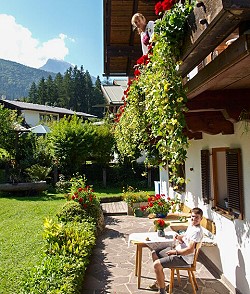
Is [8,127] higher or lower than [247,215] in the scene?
higher

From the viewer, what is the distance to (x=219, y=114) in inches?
183

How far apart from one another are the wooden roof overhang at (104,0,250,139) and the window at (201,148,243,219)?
549mm

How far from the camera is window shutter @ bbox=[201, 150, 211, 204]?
22.3 ft

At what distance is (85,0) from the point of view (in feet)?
31.5

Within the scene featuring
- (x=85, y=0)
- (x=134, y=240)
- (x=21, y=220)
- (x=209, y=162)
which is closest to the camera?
(x=134, y=240)

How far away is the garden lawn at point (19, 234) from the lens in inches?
232

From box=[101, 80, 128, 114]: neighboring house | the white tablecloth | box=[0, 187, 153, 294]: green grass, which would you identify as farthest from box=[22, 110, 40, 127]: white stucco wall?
the white tablecloth

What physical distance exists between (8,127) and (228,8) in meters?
18.8

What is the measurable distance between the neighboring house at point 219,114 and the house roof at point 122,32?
1.0 inches

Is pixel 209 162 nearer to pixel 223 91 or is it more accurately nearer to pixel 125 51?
pixel 223 91

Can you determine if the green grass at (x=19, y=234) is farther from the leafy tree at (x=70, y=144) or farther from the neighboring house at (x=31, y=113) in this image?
the neighboring house at (x=31, y=113)

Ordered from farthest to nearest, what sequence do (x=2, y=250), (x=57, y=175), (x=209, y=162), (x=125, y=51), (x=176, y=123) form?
(x=57, y=175)
(x=125, y=51)
(x=2, y=250)
(x=209, y=162)
(x=176, y=123)

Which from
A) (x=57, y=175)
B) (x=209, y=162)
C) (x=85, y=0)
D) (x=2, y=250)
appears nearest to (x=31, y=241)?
(x=2, y=250)

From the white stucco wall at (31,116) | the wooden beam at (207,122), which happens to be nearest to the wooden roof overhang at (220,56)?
the wooden beam at (207,122)
